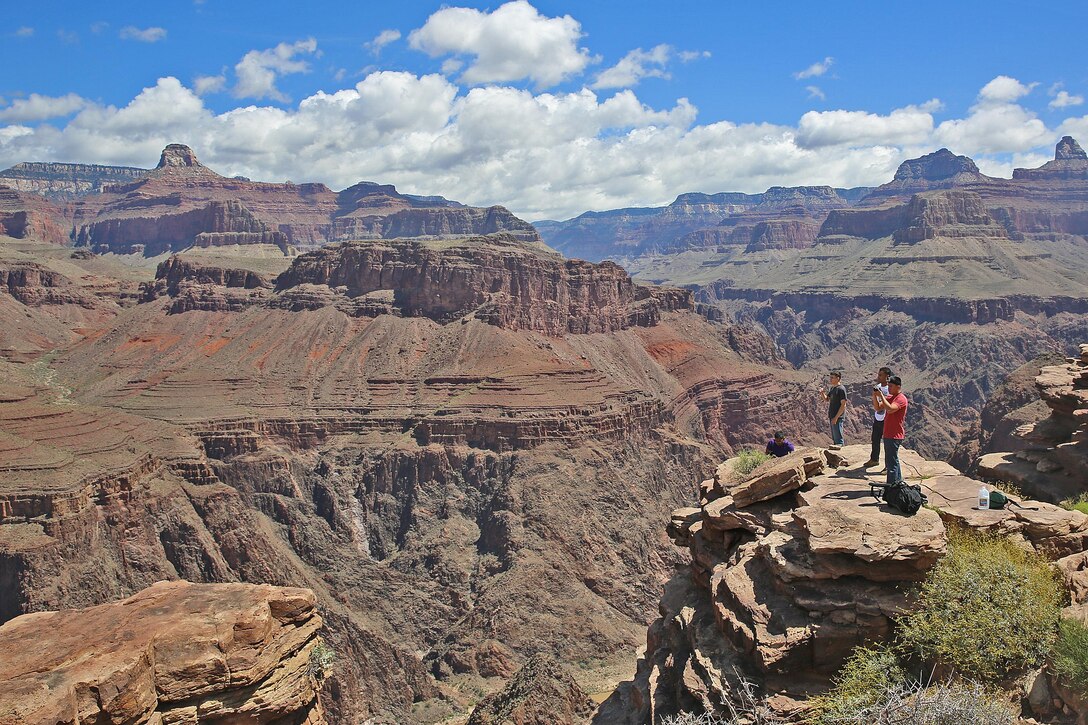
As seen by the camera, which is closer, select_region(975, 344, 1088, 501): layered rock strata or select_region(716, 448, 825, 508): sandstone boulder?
select_region(716, 448, 825, 508): sandstone boulder

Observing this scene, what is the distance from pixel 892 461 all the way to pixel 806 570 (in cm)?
443

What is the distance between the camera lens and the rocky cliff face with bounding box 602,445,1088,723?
73.6 ft

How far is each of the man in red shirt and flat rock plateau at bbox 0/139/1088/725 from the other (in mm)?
1705

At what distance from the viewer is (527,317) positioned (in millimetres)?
138375

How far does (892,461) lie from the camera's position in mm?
24938

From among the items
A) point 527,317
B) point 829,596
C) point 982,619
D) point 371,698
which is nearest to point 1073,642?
point 982,619

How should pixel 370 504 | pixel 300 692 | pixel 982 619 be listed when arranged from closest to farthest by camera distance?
pixel 982 619 < pixel 300 692 < pixel 370 504

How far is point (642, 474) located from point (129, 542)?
57919 millimetres

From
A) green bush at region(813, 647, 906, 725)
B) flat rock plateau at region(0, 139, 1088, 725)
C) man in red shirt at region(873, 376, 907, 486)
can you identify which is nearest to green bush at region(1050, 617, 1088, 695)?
flat rock plateau at region(0, 139, 1088, 725)

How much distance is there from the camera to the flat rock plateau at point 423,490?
77.2 ft

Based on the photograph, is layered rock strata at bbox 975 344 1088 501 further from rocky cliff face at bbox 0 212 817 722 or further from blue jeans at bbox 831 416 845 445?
rocky cliff face at bbox 0 212 817 722

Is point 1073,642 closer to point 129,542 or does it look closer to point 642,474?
point 129,542

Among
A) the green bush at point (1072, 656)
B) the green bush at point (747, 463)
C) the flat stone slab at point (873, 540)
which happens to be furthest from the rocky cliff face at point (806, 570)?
the green bush at point (1072, 656)

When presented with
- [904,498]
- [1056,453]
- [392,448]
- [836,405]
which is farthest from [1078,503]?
[392,448]
